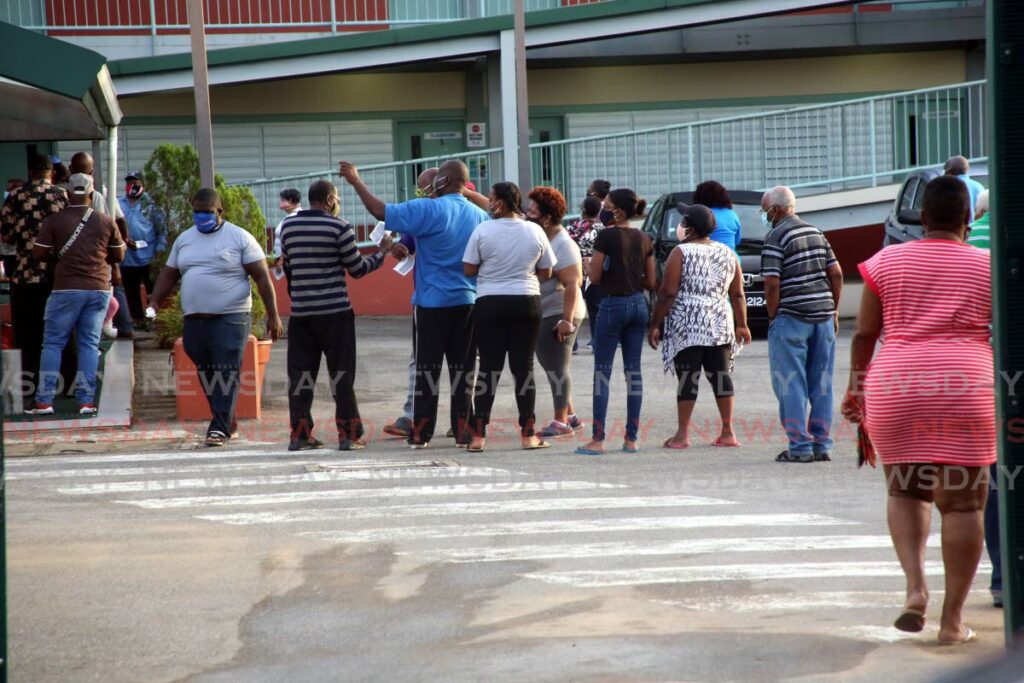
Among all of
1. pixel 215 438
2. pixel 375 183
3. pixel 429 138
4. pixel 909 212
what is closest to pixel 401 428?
pixel 215 438

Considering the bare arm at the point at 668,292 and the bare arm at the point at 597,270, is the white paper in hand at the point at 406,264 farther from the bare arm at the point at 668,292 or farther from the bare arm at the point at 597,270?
the bare arm at the point at 668,292

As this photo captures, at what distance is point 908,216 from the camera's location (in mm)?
17500

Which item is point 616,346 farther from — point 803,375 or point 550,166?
point 550,166

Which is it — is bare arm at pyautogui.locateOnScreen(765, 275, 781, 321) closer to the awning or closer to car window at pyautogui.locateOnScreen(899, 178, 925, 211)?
the awning

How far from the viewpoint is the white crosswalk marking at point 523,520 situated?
6.96 metres

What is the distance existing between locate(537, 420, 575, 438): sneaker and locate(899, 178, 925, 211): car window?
26.4 ft

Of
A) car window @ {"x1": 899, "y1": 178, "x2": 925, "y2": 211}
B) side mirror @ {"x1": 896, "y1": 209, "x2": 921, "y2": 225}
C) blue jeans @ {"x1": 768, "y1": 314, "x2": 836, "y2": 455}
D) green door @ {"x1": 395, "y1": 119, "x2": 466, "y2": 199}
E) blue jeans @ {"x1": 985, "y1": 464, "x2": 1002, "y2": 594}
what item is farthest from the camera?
green door @ {"x1": 395, "y1": 119, "x2": 466, "y2": 199}

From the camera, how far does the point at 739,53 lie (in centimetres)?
2677

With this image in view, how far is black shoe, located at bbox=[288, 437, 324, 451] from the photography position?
11227 mm

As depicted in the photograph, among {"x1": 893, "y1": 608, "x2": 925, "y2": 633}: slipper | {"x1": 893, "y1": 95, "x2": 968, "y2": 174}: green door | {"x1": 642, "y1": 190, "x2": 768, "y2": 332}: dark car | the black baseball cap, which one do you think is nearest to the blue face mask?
the black baseball cap

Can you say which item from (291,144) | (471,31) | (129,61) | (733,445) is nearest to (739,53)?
(471,31)

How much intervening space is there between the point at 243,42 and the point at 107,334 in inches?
436

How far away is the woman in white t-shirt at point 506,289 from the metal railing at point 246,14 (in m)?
16.7

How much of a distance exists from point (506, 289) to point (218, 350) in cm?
223
